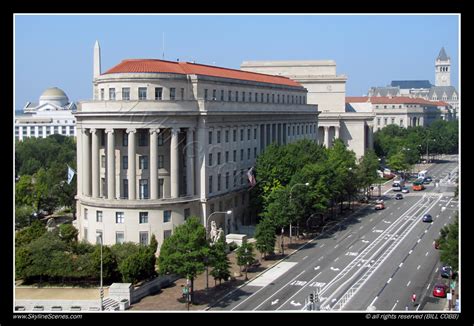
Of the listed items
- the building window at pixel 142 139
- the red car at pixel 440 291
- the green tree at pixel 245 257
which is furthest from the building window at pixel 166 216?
the red car at pixel 440 291

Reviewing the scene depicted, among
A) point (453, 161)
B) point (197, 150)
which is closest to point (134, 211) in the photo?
point (197, 150)

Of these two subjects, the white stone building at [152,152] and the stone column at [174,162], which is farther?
the stone column at [174,162]

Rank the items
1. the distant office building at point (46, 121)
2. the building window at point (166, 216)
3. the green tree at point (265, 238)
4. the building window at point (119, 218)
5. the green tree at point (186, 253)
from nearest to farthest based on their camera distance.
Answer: the green tree at point (186, 253) → the green tree at point (265, 238) → the building window at point (119, 218) → the building window at point (166, 216) → the distant office building at point (46, 121)

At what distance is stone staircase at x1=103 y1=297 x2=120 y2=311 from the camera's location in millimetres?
47319

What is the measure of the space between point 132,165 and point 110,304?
64.1ft

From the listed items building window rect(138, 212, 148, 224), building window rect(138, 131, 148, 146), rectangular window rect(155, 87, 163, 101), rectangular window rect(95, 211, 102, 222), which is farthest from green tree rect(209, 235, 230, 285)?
rectangular window rect(155, 87, 163, 101)

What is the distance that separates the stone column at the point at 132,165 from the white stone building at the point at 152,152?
99mm

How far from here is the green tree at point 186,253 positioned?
4878 centimetres

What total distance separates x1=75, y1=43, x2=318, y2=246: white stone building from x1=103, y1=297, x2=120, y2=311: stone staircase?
15802mm

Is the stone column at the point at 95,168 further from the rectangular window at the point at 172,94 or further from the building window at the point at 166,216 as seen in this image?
the rectangular window at the point at 172,94

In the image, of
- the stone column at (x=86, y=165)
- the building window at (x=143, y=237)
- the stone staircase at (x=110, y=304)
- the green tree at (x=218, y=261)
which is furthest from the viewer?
the stone column at (x=86, y=165)

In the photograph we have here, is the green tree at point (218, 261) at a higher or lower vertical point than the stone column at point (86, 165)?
Result: lower

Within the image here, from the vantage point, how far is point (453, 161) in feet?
542

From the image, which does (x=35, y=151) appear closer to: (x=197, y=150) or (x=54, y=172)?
(x=54, y=172)
